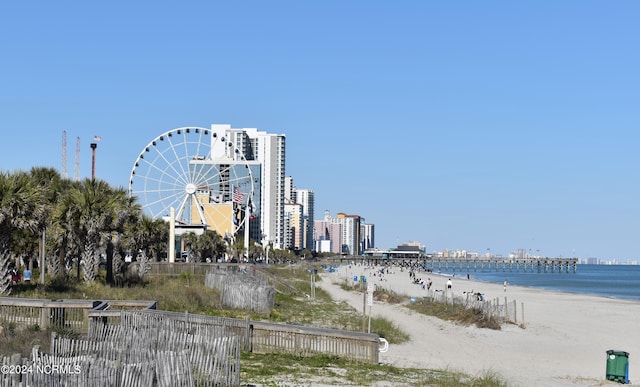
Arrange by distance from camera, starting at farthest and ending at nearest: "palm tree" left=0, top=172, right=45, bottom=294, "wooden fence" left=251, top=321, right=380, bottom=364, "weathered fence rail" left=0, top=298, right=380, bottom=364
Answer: "palm tree" left=0, top=172, right=45, bottom=294 → "wooden fence" left=251, top=321, right=380, bottom=364 → "weathered fence rail" left=0, top=298, right=380, bottom=364

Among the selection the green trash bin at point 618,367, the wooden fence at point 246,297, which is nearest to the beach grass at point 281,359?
the wooden fence at point 246,297

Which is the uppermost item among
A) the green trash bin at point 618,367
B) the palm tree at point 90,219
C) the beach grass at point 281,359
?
the palm tree at point 90,219

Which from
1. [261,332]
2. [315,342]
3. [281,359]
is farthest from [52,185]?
[281,359]

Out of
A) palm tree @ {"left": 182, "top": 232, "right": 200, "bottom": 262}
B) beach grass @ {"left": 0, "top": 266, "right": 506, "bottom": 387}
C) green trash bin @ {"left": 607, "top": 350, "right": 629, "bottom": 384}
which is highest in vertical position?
palm tree @ {"left": 182, "top": 232, "right": 200, "bottom": 262}

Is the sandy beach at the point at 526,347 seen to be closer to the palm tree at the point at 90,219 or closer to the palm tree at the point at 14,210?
the palm tree at the point at 14,210

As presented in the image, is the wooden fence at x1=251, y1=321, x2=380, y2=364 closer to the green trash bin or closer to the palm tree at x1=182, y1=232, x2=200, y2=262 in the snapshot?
the green trash bin

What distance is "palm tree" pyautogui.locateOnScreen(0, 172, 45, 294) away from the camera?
96.9ft

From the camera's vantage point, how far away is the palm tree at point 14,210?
2955 cm

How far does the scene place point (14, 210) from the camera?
2992 centimetres

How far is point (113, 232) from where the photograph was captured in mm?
37938

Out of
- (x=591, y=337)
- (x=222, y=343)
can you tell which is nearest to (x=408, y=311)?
(x=591, y=337)

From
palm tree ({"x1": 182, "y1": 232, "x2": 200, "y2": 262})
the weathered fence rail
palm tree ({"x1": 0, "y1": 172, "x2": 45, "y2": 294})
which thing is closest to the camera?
the weathered fence rail

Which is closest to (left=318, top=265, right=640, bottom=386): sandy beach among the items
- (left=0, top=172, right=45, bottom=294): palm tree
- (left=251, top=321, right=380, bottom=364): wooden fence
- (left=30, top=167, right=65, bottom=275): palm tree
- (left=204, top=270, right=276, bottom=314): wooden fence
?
(left=251, top=321, right=380, bottom=364): wooden fence

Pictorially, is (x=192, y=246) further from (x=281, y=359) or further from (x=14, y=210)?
(x=281, y=359)
